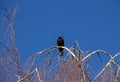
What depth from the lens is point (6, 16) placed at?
4.63 metres

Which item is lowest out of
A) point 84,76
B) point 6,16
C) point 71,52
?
point 84,76

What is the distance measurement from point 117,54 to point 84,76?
0.73m

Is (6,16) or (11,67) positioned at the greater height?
(6,16)

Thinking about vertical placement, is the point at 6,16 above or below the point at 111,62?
above

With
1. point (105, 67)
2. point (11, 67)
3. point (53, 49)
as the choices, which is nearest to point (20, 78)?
point (11, 67)

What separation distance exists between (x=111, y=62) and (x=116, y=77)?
297 millimetres

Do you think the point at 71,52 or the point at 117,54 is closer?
the point at 71,52

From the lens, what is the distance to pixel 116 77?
4531mm

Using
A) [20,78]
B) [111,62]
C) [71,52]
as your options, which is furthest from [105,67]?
[20,78]

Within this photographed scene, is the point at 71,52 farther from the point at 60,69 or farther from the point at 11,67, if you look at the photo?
the point at 11,67

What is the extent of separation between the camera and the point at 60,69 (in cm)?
459

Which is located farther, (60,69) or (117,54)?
(117,54)

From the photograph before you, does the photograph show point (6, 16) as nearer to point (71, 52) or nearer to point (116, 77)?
point (71, 52)

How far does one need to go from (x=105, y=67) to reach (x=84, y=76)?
45 cm
